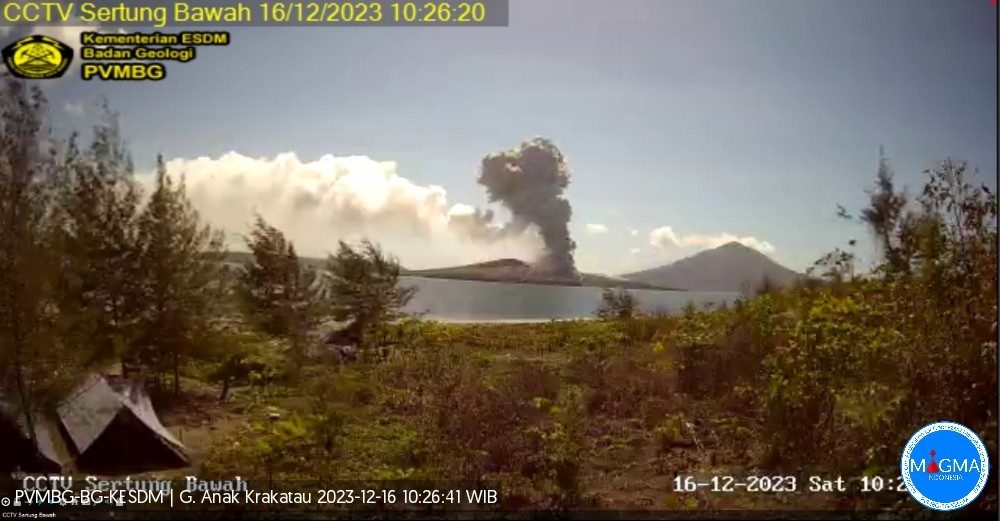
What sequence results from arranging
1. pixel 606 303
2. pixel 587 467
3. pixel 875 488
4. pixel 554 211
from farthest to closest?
1. pixel 606 303
2. pixel 554 211
3. pixel 587 467
4. pixel 875 488

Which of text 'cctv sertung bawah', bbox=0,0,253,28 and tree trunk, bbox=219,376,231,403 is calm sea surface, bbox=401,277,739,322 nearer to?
tree trunk, bbox=219,376,231,403

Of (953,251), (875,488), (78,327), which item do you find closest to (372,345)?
(78,327)

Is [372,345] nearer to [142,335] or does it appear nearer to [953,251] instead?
[142,335]

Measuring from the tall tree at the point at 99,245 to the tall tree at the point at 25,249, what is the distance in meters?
0.12

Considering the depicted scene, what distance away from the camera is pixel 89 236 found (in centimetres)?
512

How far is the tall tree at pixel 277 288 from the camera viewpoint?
5227mm

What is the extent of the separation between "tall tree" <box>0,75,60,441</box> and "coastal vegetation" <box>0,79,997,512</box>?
0.01 metres

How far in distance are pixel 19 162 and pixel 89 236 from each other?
67 centimetres

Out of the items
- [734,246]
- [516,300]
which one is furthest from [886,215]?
[516,300]

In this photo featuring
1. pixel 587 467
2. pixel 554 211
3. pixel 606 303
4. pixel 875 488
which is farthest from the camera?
pixel 606 303

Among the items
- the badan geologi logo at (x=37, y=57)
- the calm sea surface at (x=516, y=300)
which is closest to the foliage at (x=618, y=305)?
the calm sea surface at (x=516, y=300)

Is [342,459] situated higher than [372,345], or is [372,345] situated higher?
[372,345]

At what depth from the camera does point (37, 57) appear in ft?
16.4

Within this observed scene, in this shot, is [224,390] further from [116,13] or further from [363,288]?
[116,13]
